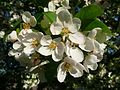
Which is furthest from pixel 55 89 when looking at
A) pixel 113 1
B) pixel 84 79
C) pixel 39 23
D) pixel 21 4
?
pixel 39 23

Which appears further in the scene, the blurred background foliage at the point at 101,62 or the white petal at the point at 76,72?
the blurred background foliage at the point at 101,62

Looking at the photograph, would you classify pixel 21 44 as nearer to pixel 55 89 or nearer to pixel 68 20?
pixel 68 20

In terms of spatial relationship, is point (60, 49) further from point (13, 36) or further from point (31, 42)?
point (13, 36)

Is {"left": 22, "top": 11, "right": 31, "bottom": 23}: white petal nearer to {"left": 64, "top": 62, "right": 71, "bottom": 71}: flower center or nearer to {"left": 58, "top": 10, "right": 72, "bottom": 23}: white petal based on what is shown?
{"left": 58, "top": 10, "right": 72, "bottom": 23}: white petal

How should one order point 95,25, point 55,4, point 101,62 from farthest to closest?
1. point 101,62
2. point 55,4
3. point 95,25

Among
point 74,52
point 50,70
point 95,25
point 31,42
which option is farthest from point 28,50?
point 95,25

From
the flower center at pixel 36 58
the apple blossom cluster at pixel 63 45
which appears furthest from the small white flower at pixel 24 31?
the flower center at pixel 36 58

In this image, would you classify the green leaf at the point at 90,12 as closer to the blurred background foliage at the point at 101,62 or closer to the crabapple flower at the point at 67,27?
the crabapple flower at the point at 67,27

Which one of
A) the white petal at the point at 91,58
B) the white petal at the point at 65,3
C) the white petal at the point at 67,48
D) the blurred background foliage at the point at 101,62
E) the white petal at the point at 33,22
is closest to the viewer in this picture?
the white petal at the point at 67,48
